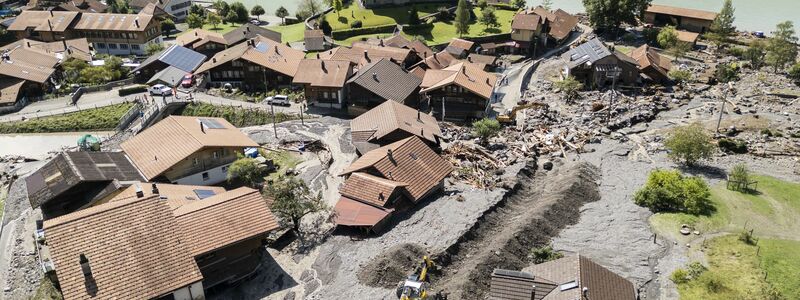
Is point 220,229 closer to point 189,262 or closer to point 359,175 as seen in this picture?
point 189,262

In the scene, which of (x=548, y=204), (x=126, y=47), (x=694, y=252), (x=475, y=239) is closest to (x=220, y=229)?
(x=475, y=239)

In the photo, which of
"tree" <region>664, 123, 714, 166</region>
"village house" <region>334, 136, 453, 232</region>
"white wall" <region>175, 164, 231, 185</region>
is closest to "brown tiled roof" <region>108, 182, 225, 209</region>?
"white wall" <region>175, 164, 231, 185</region>

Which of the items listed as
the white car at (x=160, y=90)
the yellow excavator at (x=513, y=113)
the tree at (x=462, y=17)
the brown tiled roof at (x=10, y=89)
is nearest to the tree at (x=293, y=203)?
the yellow excavator at (x=513, y=113)

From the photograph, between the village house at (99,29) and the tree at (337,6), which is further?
the tree at (337,6)

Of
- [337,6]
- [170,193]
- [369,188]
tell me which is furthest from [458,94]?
[337,6]

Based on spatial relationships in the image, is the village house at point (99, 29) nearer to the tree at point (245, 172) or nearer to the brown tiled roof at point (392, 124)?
the brown tiled roof at point (392, 124)
